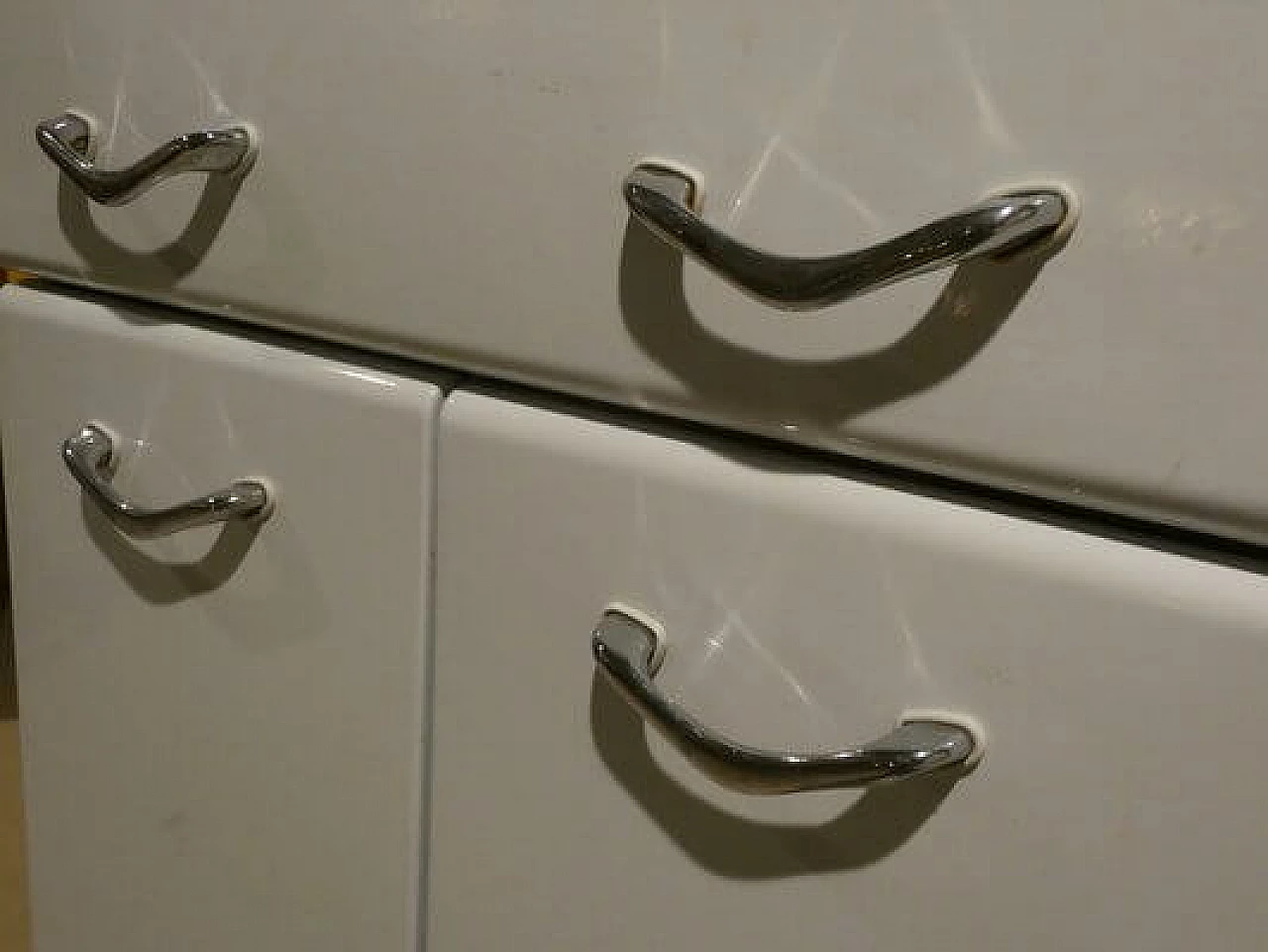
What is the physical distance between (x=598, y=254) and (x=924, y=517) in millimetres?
122

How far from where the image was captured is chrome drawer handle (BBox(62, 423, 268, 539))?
1.62 ft

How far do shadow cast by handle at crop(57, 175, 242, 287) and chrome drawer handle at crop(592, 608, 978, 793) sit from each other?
0.67 feet

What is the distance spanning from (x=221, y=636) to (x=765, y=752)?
247 millimetres

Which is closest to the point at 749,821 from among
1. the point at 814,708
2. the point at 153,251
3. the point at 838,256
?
the point at 814,708

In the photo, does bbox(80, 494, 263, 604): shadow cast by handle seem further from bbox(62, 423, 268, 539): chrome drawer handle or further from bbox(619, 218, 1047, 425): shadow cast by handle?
bbox(619, 218, 1047, 425): shadow cast by handle

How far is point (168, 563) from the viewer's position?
0.53 m

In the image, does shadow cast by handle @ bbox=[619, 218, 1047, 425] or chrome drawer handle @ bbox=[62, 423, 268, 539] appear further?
chrome drawer handle @ bbox=[62, 423, 268, 539]

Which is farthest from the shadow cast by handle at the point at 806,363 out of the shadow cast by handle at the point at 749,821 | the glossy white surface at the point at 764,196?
the shadow cast by handle at the point at 749,821


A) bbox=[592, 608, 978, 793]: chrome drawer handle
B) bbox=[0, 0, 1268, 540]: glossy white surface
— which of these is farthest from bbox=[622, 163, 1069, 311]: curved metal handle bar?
bbox=[592, 608, 978, 793]: chrome drawer handle

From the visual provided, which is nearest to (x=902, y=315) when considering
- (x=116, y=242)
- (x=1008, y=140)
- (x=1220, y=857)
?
(x=1008, y=140)

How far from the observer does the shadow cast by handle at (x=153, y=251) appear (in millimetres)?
480

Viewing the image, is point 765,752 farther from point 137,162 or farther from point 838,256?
point 137,162

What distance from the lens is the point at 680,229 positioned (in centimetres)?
36

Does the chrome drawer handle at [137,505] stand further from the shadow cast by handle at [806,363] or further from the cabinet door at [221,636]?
the shadow cast by handle at [806,363]
